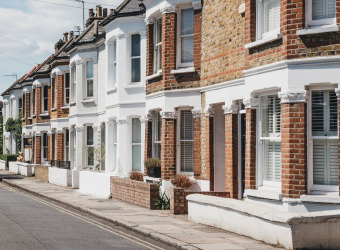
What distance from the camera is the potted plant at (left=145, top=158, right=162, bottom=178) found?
66.3 feet

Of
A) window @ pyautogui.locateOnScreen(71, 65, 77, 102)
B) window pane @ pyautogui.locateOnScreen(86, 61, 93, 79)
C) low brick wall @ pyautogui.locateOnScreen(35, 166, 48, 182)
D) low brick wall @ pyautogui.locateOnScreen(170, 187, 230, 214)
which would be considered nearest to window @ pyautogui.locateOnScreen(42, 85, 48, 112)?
low brick wall @ pyautogui.locateOnScreen(35, 166, 48, 182)

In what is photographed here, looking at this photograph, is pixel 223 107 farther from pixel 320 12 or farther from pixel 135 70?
pixel 135 70

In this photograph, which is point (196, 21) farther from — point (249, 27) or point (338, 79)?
point (338, 79)

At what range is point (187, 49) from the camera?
19.2 meters

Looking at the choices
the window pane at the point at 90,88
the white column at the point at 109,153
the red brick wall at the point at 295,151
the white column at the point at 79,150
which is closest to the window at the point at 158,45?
the white column at the point at 109,153

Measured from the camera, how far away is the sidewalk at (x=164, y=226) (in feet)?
39.6

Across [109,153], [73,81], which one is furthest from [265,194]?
[73,81]

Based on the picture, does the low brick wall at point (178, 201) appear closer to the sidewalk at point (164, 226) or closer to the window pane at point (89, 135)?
the sidewalk at point (164, 226)

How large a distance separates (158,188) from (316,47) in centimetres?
830

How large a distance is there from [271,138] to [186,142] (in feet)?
19.7

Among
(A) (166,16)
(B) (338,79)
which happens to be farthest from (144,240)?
(A) (166,16)

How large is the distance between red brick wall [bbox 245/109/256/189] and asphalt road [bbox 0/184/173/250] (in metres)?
2.75

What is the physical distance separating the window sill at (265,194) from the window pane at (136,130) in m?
9.97

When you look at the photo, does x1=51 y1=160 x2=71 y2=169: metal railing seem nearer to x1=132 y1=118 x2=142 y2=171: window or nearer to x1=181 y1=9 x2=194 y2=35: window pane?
x1=132 y1=118 x2=142 y2=171: window
